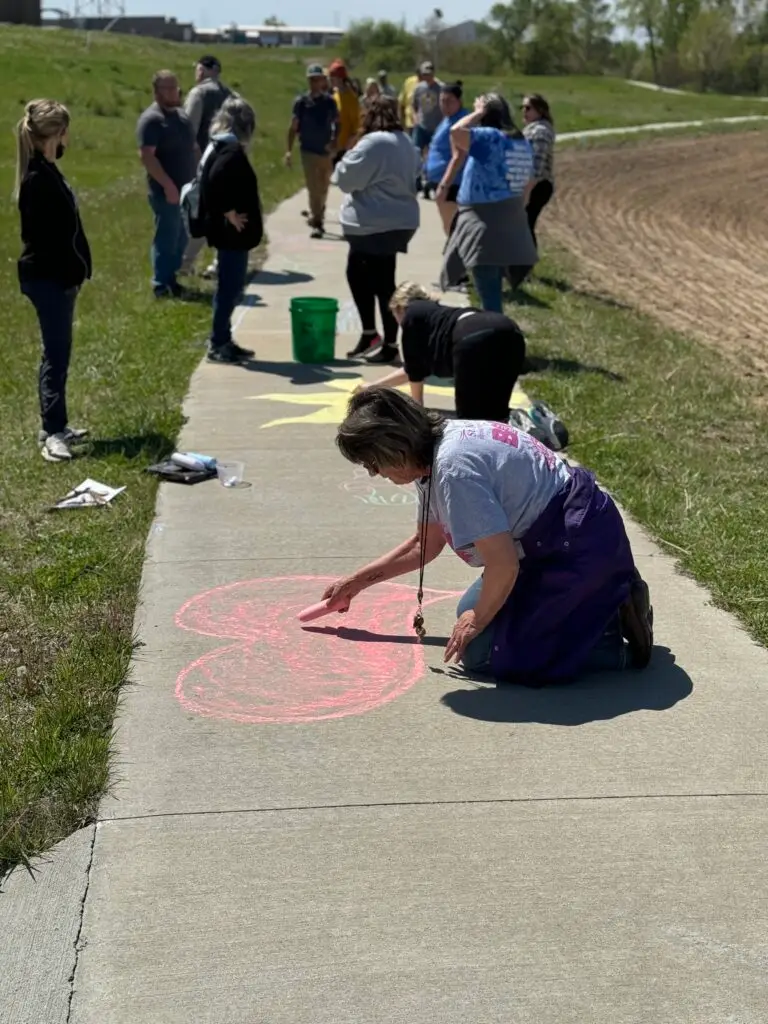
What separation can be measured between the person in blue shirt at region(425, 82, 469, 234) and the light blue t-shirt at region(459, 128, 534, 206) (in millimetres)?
462

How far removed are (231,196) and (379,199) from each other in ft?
3.46

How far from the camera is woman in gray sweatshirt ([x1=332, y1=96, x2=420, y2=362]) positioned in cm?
949

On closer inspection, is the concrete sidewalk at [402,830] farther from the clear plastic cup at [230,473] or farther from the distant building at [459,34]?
the distant building at [459,34]

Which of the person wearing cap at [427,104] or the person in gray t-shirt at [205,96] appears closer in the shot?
the person in gray t-shirt at [205,96]

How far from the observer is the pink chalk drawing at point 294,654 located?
456 centimetres

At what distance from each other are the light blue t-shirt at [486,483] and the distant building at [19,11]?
81.1 metres

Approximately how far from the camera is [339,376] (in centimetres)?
959

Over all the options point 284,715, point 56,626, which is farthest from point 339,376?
point 284,715

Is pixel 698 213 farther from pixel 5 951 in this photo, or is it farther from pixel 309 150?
pixel 5 951

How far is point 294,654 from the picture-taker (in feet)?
16.3

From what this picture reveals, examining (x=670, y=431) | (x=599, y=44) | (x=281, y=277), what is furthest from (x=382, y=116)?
(x=599, y=44)

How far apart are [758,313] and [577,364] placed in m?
3.93

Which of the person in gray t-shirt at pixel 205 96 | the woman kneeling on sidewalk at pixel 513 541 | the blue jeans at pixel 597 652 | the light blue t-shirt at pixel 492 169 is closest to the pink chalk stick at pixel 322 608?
the woman kneeling on sidewalk at pixel 513 541

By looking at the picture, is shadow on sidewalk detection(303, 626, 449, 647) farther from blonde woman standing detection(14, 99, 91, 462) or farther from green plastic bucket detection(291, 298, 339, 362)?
green plastic bucket detection(291, 298, 339, 362)
